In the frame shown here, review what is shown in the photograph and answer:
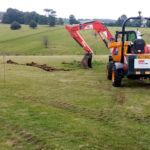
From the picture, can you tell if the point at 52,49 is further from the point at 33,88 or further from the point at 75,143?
the point at 75,143

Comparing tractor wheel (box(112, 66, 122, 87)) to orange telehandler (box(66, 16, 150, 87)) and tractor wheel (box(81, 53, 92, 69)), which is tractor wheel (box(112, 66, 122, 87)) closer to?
orange telehandler (box(66, 16, 150, 87))

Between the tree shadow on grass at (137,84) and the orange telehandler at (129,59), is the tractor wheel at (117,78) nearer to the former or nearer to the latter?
the orange telehandler at (129,59)

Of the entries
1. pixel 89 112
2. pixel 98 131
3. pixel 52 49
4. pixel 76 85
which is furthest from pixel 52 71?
pixel 52 49

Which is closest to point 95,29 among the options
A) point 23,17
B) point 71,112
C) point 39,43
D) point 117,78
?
point 117,78

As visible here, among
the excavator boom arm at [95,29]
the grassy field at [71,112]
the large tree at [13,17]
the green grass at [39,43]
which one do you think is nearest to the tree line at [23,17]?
the large tree at [13,17]

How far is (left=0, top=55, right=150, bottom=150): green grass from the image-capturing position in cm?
970

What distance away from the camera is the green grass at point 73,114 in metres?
9.70

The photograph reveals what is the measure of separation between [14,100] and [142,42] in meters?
6.23

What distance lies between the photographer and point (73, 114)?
40.6 feet

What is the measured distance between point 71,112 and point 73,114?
30 centimetres

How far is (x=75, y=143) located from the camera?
956 cm

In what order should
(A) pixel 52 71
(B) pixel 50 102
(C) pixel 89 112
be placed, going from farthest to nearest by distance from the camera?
(A) pixel 52 71
(B) pixel 50 102
(C) pixel 89 112

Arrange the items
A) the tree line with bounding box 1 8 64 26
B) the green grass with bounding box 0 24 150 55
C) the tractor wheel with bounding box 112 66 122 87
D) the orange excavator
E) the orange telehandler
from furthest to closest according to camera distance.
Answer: the tree line with bounding box 1 8 64 26
the green grass with bounding box 0 24 150 55
the orange excavator
the tractor wheel with bounding box 112 66 122 87
the orange telehandler

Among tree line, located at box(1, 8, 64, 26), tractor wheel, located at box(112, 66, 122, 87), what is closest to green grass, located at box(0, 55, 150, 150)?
tractor wheel, located at box(112, 66, 122, 87)
